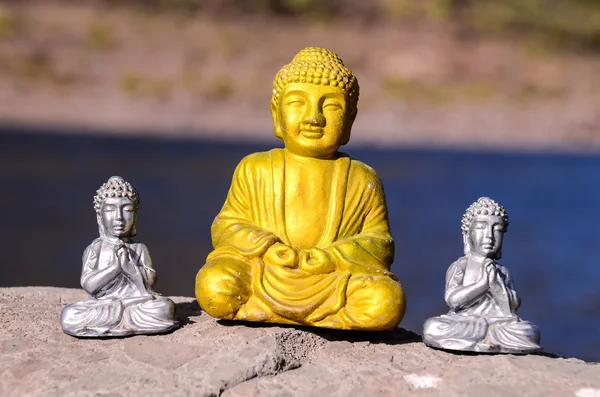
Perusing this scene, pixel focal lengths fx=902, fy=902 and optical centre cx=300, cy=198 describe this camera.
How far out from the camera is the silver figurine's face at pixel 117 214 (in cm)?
525

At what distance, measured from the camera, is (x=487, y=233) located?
513 centimetres

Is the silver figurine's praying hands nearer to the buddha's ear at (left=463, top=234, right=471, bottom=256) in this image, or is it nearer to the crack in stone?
the crack in stone

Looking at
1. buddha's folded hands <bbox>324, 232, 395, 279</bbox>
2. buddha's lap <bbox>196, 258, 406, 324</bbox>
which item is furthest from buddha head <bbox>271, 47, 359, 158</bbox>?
buddha's lap <bbox>196, 258, 406, 324</bbox>

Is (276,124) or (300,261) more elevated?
(276,124)

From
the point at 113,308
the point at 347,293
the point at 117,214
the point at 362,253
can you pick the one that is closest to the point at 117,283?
the point at 113,308

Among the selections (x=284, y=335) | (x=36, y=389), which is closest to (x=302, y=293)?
(x=284, y=335)

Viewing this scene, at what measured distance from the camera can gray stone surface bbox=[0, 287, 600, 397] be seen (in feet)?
15.0

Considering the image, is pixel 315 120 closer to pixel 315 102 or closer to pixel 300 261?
pixel 315 102

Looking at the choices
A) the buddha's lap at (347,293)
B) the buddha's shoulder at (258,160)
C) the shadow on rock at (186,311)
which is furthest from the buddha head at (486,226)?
the shadow on rock at (186,311)

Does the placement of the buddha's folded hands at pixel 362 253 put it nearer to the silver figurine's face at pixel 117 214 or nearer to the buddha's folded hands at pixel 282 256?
the buddha's folded hands at pixel 282 256

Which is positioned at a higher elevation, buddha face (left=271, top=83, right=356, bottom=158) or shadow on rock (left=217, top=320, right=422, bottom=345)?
buddha face (left=271, top=83, right=356, bottom=158)

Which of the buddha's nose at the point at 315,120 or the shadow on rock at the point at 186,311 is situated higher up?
the buddha's nose at the point at 315,120

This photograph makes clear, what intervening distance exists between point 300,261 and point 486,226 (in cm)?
108

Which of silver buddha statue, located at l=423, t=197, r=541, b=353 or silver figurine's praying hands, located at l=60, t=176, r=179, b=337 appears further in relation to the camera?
silver figurine's praying hands, located at l=60, t=176, r=179, b=337
